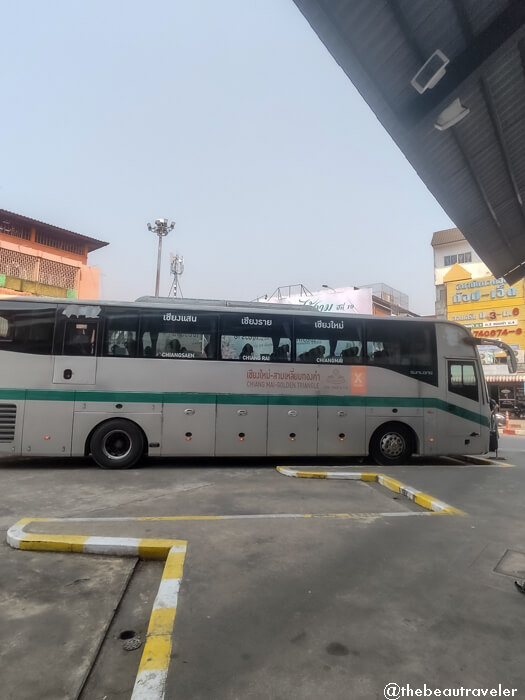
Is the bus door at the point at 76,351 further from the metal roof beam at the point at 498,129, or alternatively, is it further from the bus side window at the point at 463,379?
the bus side window at the point at 463,379

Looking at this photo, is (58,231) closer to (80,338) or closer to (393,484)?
(80,338)

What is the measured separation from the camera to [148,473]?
8.38 metres

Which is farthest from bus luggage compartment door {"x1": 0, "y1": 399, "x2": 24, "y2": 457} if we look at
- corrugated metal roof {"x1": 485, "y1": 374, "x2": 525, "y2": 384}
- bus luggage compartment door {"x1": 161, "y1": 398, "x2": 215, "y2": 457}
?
corrugated metal roof {"x1": 485, "y1": 374, "x2": 525, "y2": 384}

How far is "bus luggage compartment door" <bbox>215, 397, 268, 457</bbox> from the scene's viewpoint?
8.99m

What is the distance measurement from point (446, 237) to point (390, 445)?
32.1m

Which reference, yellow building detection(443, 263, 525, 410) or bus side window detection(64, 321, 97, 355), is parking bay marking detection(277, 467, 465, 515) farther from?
yellow building detection(443, 263, 525, 410)

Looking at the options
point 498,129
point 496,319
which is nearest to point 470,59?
point 498,129

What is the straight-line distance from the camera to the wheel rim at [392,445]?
9.59 metres

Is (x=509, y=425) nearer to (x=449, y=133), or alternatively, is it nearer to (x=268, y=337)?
(x=268, y=337)

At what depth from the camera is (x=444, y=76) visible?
3.99 metres

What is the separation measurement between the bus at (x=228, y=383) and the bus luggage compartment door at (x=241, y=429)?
0.02 metres

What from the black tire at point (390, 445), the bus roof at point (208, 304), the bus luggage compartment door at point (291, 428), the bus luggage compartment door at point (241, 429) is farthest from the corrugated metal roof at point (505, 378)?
the bus luggage compartment door at point (241, 429)

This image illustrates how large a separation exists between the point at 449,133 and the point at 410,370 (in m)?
5.55

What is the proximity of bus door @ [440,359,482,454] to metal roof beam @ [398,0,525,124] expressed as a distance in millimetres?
6482
